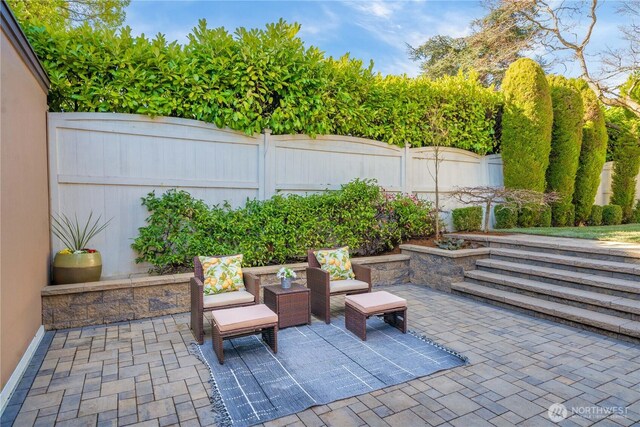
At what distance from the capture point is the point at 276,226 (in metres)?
5.36

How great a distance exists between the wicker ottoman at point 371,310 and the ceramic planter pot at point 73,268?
3.11m

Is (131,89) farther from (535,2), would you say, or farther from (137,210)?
(535,2)

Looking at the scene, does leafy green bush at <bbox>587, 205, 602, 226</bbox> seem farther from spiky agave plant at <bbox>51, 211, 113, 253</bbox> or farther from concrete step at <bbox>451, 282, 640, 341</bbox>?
spiky agave plant at <bbox>51, 211, 113, 253</bbox>

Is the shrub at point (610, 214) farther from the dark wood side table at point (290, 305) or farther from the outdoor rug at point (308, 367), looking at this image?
the dark wood side table at point (290, 305)

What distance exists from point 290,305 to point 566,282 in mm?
3643

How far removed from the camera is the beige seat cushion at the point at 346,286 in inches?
178

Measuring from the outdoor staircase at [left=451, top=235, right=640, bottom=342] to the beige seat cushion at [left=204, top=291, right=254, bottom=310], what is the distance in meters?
3.37

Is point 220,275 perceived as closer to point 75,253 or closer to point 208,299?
point 208,299

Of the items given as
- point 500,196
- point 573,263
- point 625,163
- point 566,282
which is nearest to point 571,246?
point 573,263

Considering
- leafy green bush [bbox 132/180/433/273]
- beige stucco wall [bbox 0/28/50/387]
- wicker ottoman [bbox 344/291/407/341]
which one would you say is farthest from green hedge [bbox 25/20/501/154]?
A: wicker ottoman [bbox 344/291/407/341]

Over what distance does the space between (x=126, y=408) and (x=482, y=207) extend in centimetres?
753

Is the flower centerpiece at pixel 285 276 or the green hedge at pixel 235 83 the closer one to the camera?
the flower centerpiece at pixel 285 276

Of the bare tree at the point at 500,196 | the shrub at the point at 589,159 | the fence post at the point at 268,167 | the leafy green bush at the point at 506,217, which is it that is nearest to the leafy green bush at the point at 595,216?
the shrub at the point at 589,159

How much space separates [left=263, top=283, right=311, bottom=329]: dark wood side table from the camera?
409 cm
